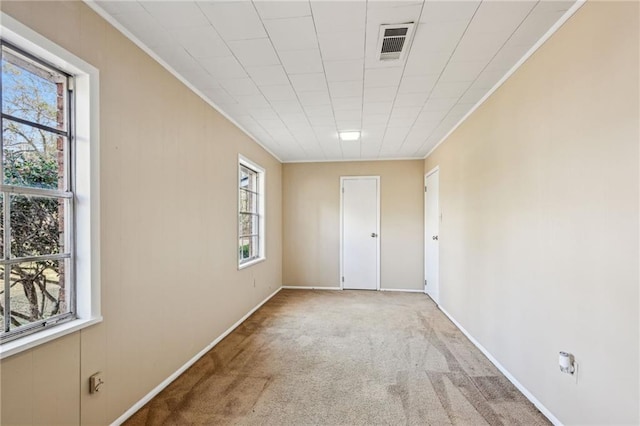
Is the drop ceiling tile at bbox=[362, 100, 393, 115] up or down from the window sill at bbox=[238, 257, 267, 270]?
up

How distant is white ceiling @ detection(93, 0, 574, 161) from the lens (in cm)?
177

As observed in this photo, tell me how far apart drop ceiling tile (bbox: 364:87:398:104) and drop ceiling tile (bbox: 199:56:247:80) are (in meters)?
1.12

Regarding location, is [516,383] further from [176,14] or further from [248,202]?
[248,202]

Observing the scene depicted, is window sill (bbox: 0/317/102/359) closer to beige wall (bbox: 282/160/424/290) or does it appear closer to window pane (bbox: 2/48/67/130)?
window pane (bbox: 2/48/67/130)

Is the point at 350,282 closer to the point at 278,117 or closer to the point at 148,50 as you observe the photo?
the point at 278,117

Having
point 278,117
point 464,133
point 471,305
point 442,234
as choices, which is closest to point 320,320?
point 471,305

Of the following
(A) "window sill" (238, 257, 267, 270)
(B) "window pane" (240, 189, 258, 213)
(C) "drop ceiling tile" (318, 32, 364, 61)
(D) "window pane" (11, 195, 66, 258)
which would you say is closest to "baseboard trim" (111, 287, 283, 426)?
(A) "window sill" (238, 257, 267, 270)

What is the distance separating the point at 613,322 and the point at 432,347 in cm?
189

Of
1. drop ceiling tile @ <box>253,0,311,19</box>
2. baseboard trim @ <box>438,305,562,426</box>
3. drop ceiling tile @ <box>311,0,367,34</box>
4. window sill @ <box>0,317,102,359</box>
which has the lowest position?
baseboard trim @ <box>438,305,562,426</box>

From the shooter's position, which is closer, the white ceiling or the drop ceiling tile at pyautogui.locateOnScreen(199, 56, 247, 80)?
the white ceiling

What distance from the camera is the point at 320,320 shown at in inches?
160

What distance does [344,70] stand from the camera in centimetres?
246

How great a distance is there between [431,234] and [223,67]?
4146 millimetres

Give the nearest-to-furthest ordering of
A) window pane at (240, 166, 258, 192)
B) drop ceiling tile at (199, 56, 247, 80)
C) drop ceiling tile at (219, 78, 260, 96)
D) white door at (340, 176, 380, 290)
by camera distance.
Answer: drop ceiling tile at (199, 56, 247, 80), drop ceiling tile at (219, 78, 260, 96), window pane at (240, 166, 258, 192), white door at (340, 176, 380, 290)
